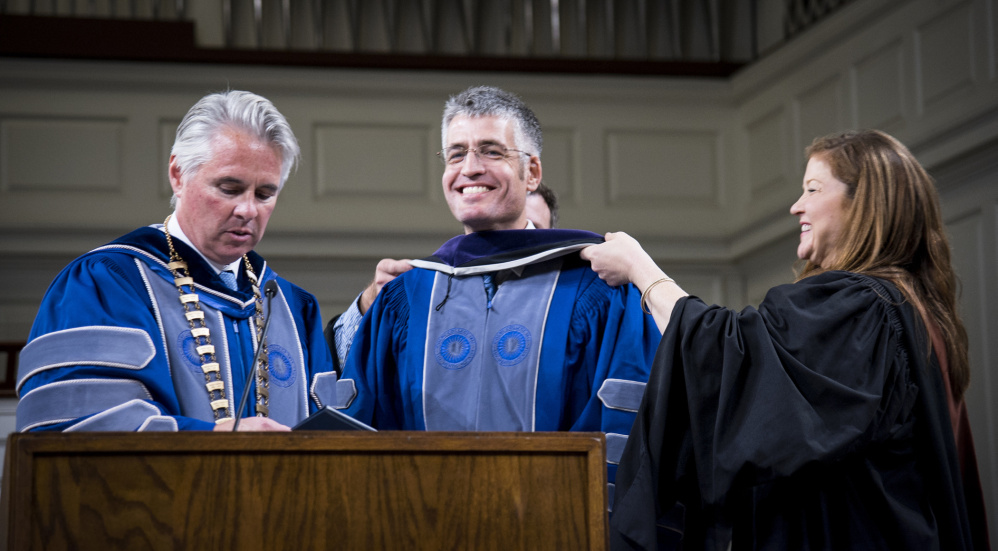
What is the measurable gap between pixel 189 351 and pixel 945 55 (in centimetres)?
374

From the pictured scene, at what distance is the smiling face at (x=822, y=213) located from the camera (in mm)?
2910

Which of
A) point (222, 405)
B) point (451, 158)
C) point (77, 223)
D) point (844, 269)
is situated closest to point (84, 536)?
point (222, 405)

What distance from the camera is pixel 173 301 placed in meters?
2.70

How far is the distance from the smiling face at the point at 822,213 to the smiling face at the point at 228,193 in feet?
4.18

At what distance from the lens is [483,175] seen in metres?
3.10

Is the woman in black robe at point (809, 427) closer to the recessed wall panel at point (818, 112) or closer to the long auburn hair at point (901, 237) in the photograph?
the long auburn hair at point (901, 237)

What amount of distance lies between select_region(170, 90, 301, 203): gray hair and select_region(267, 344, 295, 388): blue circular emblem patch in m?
0.46

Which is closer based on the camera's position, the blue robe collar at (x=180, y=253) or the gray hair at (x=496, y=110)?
the blue robe collar at (x=180, y=253)

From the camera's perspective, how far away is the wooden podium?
179 cm

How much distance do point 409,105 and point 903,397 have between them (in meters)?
4.14

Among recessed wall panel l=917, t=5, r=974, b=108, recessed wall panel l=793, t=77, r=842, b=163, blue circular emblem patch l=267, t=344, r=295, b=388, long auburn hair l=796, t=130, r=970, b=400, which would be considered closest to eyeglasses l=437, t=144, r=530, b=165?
blue circular emblem patch l=267, t=344, r=295, b=388

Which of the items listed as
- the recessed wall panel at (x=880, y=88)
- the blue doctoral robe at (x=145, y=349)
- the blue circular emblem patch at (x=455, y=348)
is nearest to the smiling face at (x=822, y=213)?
the blue circular emblem patch at (x=455, y=348)

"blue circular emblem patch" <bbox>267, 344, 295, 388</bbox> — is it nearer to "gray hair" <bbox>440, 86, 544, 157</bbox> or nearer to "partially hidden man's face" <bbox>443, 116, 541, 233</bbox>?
"partially hidden man's face" <bbox>443, 116, 541, 233</bbox>

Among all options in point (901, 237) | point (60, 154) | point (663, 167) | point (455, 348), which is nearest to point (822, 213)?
point (901, 237)
